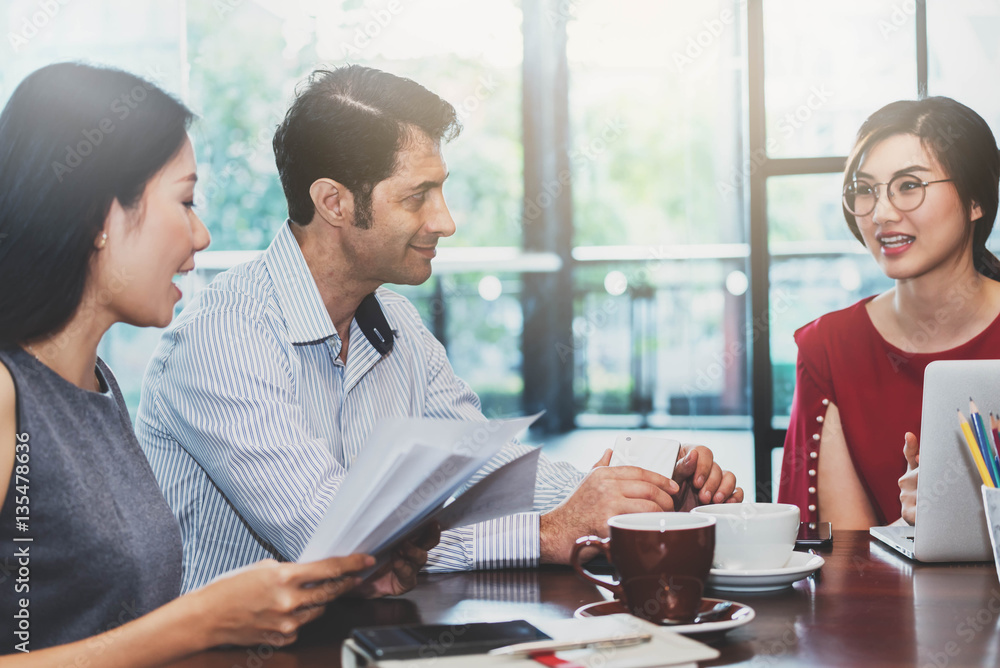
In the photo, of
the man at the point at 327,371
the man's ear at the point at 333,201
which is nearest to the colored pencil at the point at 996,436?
the man at the point at 327,371

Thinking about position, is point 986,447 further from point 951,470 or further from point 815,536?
point 815,536

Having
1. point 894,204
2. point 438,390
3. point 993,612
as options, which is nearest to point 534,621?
point 993,612

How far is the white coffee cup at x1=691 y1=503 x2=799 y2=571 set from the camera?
92 cm

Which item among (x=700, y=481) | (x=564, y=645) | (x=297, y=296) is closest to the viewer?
(x=564, y=645)

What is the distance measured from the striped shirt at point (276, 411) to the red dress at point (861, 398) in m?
0.61

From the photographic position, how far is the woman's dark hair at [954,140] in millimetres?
1747

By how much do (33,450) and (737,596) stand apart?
0.75 m

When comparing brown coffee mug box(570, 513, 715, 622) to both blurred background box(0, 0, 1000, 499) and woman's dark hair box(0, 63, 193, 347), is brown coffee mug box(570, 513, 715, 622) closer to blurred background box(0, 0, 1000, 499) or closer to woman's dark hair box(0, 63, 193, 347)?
woman's dark hair box(0, 63, 193, 347)

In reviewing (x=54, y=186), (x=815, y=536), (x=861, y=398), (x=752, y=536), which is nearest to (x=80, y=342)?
(x=54, y=186)

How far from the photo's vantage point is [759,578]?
920mm

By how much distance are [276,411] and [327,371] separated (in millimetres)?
256

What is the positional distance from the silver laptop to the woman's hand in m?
0.67

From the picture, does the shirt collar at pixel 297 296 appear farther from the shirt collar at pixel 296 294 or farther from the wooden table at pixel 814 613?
the wooden table at pixel 814 613

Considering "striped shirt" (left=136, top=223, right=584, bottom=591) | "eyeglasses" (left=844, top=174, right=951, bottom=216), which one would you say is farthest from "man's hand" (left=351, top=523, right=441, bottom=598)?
"eyeglasses" (left=844, top=174, right=951, bottom=216)
